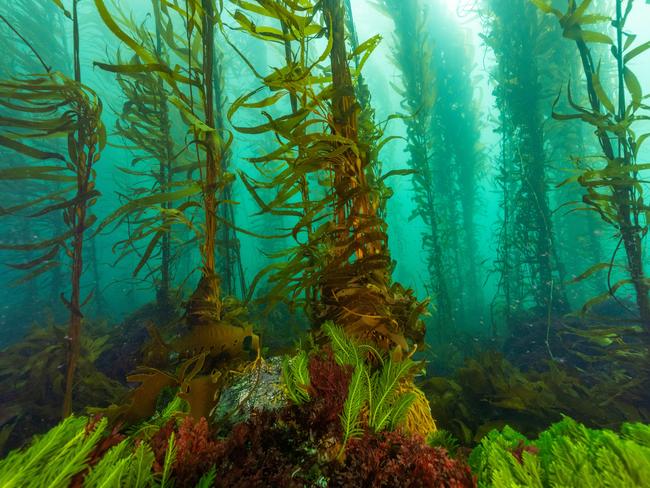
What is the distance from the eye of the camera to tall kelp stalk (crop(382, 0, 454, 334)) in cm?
625

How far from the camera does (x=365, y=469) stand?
31.5 inches

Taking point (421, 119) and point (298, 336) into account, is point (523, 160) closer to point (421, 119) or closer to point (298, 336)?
point (421, 119)

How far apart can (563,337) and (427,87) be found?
264 inches

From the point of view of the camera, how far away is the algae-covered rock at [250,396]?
117 cm

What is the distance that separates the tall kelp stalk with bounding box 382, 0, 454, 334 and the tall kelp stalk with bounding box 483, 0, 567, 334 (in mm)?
1236

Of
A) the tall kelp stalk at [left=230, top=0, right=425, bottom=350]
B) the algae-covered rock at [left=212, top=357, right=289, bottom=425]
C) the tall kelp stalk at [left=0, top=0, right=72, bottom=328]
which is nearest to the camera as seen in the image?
the algae-covered rock at [left=212, top=357, right=289, bottom=425]

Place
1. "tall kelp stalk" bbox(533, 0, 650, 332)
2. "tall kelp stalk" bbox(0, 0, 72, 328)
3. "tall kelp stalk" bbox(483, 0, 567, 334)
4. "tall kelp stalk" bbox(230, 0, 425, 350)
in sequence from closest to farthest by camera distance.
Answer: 1. "tall kelp stalk" bbox(230, 0, 425, 350)
2. "tall kelp stalk" bbox(533, 0, 650, 332)
3. "tall kelp stalk" bbox(483, 0, 567, 334)
4. "tall kelp stalk" bbox(0, 0, 72, 328)

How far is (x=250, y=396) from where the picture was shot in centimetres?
124

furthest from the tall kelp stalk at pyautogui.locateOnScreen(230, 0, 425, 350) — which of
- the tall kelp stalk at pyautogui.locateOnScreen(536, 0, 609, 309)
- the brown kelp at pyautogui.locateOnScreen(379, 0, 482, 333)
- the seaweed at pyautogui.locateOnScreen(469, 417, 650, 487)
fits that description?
the tall kelp stalk at pyautogui.locateOnScreen(536, 0, 609, 309)

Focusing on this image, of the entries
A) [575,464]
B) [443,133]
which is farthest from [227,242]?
[443,133]

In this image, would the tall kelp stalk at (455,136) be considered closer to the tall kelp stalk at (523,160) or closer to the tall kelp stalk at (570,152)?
the tall kelp stalk at (523,160)

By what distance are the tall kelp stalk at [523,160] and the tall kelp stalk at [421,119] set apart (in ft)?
4.05

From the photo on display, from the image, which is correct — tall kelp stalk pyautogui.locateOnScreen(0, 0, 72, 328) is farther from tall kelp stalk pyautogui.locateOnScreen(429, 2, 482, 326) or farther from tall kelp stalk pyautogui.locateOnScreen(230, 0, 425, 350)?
tall kelp stalk pyautogui.locateOnScreen(429, 2, 482, 326)

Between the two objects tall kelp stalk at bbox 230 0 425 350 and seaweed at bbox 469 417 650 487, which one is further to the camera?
tall kelp stalk at bbox 230 0 425 350
